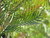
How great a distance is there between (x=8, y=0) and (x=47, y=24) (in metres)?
1.40

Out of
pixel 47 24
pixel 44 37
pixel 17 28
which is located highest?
pixel 17 28

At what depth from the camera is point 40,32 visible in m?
1.55

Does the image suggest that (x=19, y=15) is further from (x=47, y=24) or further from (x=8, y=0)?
(x=47, y=24)

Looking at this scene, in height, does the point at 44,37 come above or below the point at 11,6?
below

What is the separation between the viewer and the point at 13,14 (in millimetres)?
276

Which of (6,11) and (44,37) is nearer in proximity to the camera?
(6,11)

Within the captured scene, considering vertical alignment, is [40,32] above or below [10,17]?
below

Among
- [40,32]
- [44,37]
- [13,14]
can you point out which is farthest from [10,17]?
[44,37]

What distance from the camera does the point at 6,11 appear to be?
0.28 m

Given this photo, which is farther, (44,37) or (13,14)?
(44,37)

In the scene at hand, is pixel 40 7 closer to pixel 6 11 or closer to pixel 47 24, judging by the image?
pixel 6 11

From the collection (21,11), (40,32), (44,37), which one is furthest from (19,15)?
(44,37)

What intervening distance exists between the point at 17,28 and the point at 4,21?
54 millimetres

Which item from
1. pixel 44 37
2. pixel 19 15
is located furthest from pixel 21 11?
pixel 44 37
